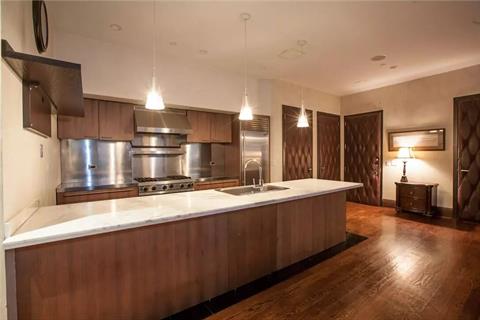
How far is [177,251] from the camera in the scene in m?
1.87

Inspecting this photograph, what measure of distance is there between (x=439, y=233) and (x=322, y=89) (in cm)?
376

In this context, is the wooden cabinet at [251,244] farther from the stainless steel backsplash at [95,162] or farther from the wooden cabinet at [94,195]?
the stainless steel backsplash at [95,162]

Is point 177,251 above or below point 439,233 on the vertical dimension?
above

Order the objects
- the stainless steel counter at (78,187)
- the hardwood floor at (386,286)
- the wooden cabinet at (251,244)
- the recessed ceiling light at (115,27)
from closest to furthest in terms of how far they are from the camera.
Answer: the hardwood floor at (386,286) < the wooden cabinet at (251,244) < the recessed ceiling light at (115,27) < the stainless steel counter at (78,187)

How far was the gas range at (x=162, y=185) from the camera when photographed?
360cm

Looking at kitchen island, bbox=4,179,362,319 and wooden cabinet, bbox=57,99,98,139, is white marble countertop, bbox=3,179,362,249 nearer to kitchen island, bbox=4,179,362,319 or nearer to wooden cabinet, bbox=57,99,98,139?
kitchen island, bbox=4,179,362,319

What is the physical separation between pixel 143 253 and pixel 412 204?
5215 mm

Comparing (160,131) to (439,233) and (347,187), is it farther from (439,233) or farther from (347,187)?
(439,233)

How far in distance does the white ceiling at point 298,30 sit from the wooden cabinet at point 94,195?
6.80 feet

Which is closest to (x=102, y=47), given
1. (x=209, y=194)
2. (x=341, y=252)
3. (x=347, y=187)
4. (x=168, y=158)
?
(x=168, y=158)

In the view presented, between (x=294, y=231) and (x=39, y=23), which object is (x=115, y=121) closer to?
(x=39, y=23)

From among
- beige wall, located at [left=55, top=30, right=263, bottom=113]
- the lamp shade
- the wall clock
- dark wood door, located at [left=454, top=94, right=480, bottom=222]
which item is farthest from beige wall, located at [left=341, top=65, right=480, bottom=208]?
the wall clock

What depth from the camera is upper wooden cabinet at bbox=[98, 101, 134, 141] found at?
3463 mm

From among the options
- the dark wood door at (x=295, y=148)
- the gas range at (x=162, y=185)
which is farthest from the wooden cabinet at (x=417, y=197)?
the gas range at (x=162, y=185)
